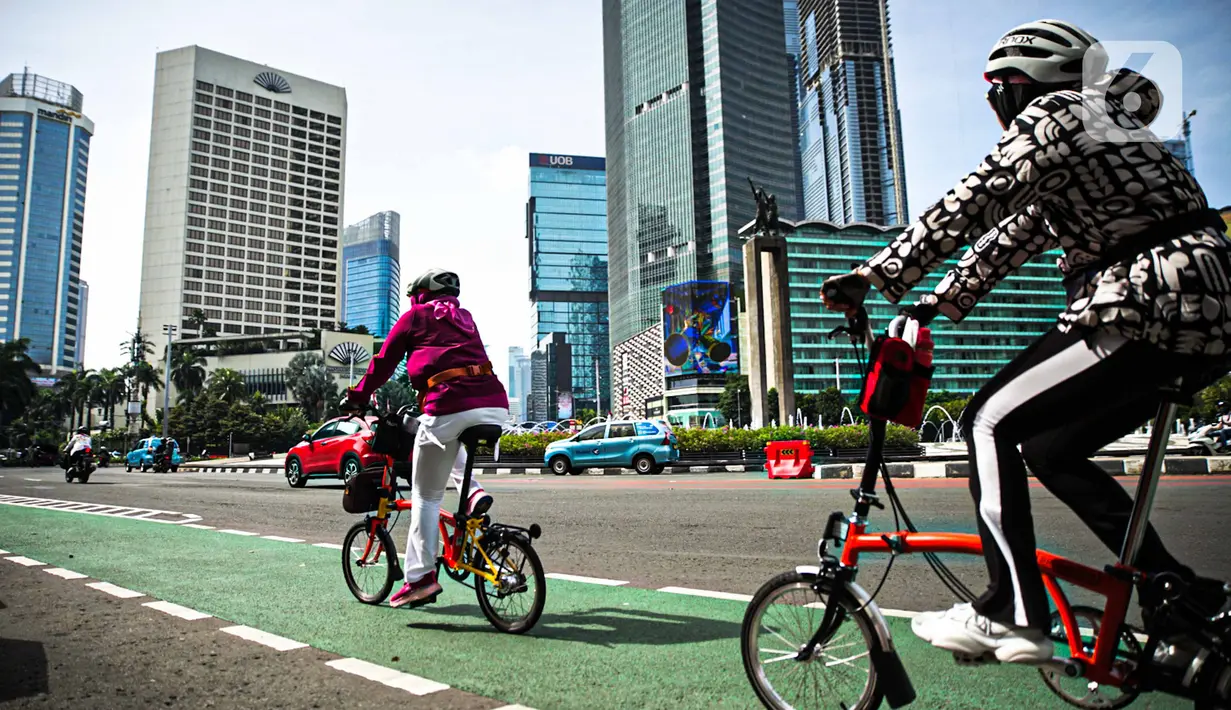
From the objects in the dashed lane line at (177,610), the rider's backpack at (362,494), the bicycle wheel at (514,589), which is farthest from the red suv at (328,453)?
the bicycle wheel at (514,589)

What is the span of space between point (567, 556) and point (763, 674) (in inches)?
158

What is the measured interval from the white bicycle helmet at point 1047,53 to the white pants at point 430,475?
2895mm

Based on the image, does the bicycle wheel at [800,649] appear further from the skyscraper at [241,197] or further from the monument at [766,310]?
the skyscraper at [241,197]

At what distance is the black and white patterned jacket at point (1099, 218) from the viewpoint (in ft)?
6.03

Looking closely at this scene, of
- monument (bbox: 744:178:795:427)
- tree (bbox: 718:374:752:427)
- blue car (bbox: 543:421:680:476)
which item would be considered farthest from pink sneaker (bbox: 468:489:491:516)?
tree (bbox: 718:374:752:427)

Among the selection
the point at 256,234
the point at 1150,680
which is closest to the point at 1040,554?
the point at 1150,680

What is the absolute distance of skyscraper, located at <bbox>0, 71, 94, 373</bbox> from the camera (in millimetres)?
160000

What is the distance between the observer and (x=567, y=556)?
20.5 ft

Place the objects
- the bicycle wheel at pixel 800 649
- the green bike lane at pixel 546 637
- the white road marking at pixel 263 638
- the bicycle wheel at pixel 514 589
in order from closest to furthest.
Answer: the bicycle wheel at pixel 800 649
the green bike lane at pixel 546 637
the white road marking at pixel 263 638
the bicycle wheel at pixel 514 589

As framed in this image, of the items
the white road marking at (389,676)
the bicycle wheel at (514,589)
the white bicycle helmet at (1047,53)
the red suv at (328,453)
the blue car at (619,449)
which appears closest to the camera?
the white bicycle helmet at (1047,53)

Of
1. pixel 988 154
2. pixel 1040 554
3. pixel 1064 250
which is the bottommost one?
pixel 1040 554

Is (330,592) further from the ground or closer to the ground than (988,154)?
closer to the ground

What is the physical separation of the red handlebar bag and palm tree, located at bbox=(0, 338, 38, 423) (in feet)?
304

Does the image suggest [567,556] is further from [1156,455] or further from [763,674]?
[1156,455]
